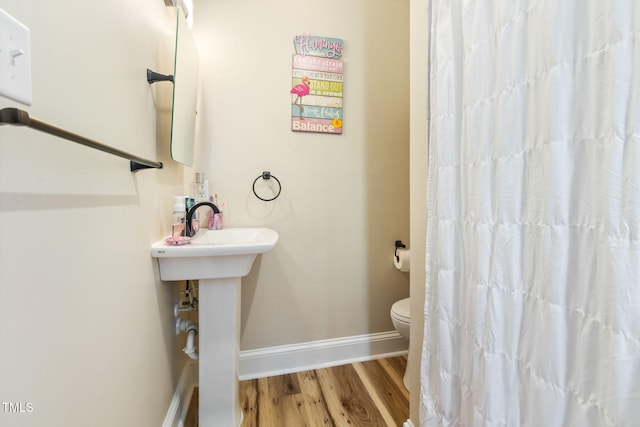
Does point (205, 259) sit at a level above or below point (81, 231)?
below

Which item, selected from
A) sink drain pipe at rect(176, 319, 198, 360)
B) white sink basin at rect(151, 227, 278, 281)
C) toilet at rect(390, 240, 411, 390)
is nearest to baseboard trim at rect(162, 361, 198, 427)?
sink drain pipe at rect(176, 319, 198, 360)

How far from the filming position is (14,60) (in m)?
0.40

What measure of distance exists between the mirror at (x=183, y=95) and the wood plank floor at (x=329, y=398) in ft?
4.38

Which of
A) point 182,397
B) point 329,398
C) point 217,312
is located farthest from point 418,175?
point 182,397

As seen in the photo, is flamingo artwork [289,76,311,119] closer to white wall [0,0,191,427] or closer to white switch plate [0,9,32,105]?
white wall [0,0,191,427]

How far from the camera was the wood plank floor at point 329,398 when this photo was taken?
1397 millimetres

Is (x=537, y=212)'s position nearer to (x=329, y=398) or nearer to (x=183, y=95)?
(x=183, y=95)

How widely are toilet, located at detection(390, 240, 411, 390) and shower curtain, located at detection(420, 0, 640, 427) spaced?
60cm

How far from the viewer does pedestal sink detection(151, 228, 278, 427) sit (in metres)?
1.13

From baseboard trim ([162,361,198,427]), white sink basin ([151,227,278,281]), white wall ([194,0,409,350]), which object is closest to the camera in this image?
white sink basin ([151,227,278,281])

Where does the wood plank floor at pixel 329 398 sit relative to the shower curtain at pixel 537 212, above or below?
below

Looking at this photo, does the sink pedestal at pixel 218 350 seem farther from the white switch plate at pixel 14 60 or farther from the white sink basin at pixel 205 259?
the white switch plate at pixel 14 60

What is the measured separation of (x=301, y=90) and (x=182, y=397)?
72.0 inches

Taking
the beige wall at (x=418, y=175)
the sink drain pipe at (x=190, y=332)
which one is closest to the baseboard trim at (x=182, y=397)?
the sink drain pipe at (x=190, y=332)
